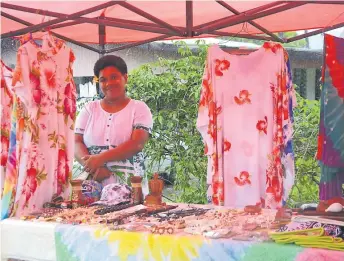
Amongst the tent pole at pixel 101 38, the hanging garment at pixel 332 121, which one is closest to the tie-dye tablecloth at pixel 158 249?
the hanging garment at pixel 332 121

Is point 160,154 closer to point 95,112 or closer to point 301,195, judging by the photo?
point 301,195

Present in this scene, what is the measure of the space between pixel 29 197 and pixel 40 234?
444 mm

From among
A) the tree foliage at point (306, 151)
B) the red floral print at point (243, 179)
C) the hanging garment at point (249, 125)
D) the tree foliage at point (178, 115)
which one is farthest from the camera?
the tree foliage at point (178, 115)

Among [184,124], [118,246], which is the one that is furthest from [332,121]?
[184,124]

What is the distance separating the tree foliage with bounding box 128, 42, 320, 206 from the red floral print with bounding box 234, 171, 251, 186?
1642 millimetres

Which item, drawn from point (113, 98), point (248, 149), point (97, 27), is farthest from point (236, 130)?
point (97, 27)

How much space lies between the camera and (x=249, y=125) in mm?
3605

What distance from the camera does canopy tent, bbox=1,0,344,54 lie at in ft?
10.2

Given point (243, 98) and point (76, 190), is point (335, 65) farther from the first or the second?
point (76, 190)

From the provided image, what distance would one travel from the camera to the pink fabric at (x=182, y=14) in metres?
3.35

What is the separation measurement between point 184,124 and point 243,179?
6.34 ft

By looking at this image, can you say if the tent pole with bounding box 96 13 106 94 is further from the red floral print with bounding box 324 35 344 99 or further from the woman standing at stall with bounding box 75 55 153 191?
the red floral print with bounding box 324 35 344 99

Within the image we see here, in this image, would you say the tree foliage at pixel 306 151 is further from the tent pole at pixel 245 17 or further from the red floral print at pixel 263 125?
the tent pole at pixel 245 17

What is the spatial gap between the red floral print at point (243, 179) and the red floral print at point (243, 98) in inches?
18.4
